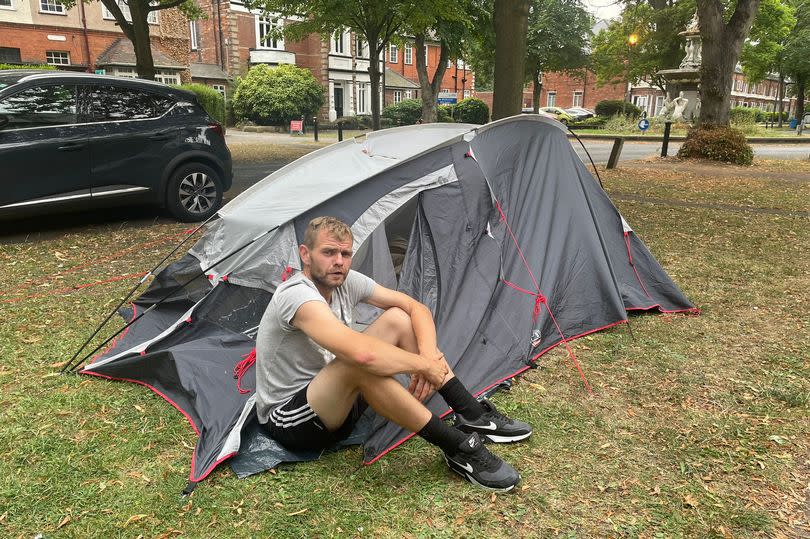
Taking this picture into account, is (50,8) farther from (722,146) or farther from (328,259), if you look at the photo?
(328,259)

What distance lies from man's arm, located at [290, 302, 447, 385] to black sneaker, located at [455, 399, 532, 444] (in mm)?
647

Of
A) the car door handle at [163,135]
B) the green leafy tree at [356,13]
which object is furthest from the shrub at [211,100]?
the car door handle at [163,135]

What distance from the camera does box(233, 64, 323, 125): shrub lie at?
30609 millimetres

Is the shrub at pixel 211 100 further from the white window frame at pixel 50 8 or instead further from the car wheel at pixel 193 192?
the car wheel at pixel 193 192

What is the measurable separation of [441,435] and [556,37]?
38592 millimetres

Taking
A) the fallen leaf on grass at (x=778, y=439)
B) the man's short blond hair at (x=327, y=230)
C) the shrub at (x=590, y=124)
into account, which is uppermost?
the shrub at (x=590, y=124)

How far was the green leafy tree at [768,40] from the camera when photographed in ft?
106

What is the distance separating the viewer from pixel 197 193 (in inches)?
321

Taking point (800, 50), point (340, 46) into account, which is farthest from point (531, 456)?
point (800, 50)

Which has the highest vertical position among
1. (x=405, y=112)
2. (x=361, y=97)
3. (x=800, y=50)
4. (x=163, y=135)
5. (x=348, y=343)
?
(x=800, y=50)

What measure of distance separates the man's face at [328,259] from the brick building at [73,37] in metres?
28.6

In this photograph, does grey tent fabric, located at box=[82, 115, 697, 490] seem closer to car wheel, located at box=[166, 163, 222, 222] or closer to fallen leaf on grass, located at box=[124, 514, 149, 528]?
fallen leaf on grass, located at box=[124, 514, 149, 528]

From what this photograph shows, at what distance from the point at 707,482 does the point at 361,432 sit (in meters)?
1.77

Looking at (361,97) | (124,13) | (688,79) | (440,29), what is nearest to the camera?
(440,29)
